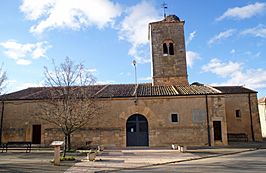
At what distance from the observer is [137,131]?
2016cm

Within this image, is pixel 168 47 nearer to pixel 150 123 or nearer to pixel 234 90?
pixel 234 90

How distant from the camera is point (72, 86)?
16.1 meters

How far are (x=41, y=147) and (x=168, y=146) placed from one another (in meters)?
9.65

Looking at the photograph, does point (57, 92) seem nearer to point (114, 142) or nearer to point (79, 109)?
point (79, 109)

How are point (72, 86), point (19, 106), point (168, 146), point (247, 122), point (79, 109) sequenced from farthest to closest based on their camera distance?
point (247, 122)
point (19, 106)
point (168, 146)
point (72, 86)
point (79, 109)

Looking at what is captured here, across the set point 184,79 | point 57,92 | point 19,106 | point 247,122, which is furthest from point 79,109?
point 247,122

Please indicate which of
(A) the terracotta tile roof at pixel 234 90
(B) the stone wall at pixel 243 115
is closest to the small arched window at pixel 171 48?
(A) the terracotta tile roof at pixel 234 90

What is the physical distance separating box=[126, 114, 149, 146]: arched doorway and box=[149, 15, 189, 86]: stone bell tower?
707 centimetres

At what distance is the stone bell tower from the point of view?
26.6m

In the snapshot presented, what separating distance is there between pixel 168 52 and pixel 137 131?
10.5m

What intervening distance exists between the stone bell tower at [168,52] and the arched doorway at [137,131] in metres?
7.07

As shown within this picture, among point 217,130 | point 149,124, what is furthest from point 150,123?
point 217,130

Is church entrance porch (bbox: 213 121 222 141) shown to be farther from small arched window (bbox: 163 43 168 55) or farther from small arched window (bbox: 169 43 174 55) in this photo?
small arched window (bbox: 163 43 168 55)

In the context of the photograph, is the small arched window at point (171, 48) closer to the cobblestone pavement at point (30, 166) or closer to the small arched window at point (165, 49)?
the small arched window at point (165, 49)
